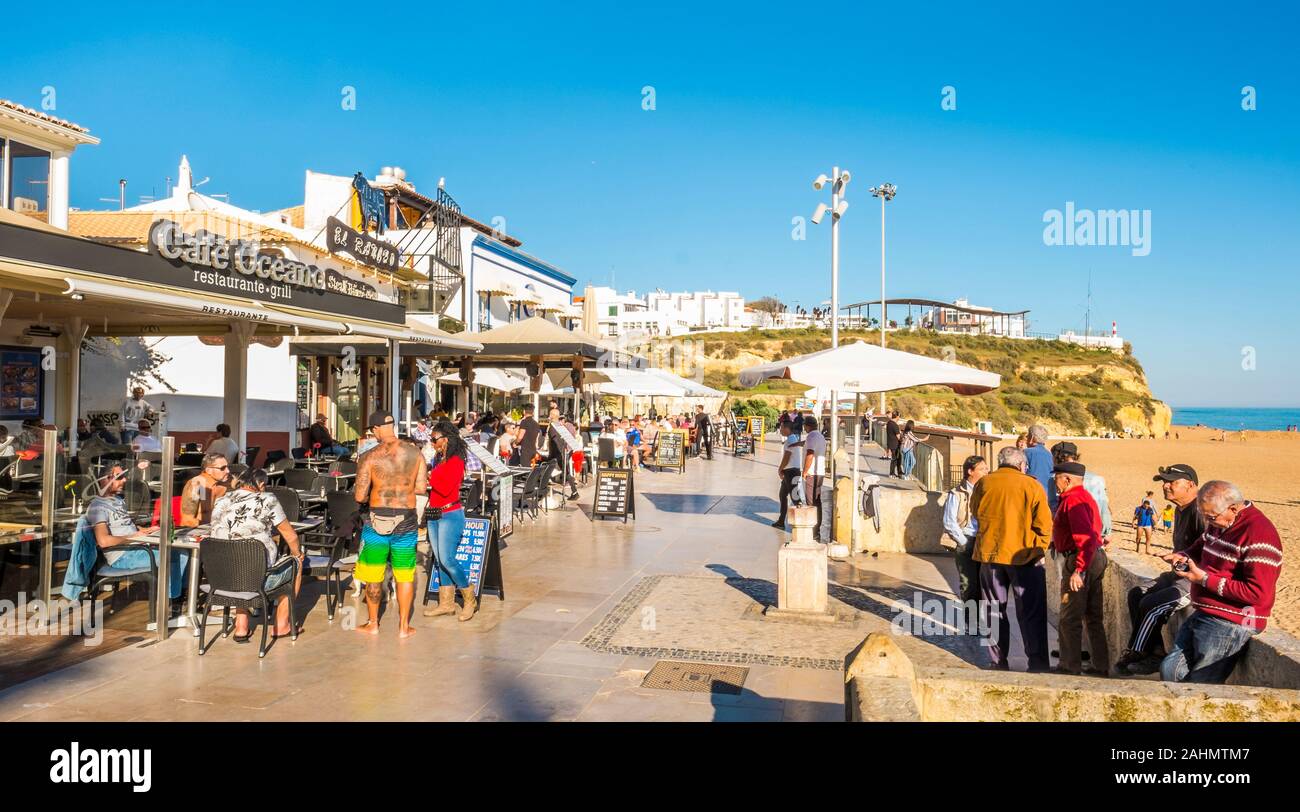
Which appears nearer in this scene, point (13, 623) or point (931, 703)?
point (931, 703)

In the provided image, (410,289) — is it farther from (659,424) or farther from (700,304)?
(700,304)

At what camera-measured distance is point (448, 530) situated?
22.9ft

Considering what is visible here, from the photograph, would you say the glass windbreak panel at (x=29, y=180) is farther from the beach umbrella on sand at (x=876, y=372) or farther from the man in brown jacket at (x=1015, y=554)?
the man in brown jacket at (x=1015, y=554)

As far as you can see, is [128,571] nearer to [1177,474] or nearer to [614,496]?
[614,496]

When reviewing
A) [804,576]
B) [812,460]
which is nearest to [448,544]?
[804,576]

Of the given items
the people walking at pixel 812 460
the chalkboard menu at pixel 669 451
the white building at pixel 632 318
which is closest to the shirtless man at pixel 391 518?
the people walking at pixel 812 460

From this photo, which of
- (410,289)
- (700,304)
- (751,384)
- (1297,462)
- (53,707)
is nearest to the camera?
(53,707)

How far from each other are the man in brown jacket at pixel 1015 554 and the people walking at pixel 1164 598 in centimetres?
73

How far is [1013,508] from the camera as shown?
6020 mm

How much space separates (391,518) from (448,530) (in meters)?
0.75

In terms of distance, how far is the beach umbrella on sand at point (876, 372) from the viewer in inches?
352

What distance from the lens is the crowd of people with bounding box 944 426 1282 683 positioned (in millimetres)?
4320
